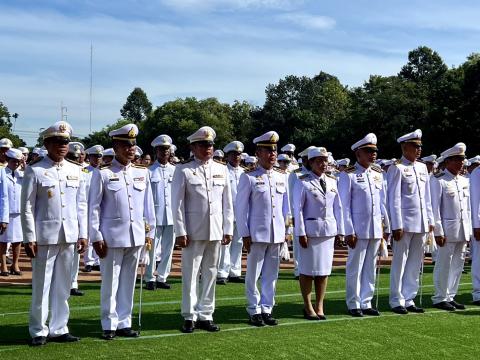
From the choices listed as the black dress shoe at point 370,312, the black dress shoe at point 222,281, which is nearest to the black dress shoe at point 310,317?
the black dress shoe at point 370,312

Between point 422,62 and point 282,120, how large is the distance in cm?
1977

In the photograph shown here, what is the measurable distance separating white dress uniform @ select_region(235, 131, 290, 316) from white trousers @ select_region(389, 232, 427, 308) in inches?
76.4

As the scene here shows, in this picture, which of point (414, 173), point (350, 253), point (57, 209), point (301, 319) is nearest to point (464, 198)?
point (414, 173)

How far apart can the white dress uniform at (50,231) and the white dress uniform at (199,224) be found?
1307 millimetres

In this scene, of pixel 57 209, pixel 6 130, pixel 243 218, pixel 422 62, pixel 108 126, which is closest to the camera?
pixel 57 209

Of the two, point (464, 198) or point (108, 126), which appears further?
point (108, 126)

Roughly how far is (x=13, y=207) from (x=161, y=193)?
3253mm

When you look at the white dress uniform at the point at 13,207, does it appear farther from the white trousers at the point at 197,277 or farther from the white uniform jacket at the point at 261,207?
the white trousers at the point at 197,277

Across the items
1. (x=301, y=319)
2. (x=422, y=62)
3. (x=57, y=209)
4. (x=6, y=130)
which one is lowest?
(x=301, y=319)

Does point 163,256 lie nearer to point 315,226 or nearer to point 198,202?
point 315,226

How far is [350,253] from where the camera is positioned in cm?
1002

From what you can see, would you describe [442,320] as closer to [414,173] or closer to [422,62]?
[414,173]

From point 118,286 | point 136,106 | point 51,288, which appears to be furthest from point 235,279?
point 136,106

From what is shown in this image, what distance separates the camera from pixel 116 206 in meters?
8.20
